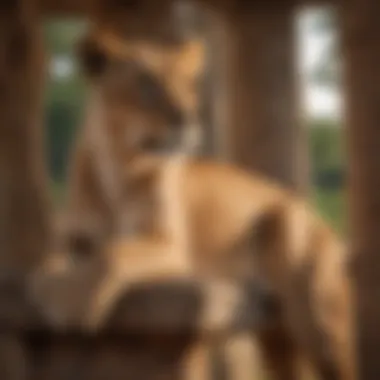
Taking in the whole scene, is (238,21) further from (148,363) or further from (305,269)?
(148,363)

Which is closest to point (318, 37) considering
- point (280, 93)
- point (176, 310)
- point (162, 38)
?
point (280, 93)

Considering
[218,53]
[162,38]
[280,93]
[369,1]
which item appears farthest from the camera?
[218,53]

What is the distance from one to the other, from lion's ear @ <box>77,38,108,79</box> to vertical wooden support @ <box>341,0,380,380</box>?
10.4 inches

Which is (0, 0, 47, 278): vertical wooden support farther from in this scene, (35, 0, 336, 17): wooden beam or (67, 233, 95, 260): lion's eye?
(35, 0, 336, 17): wooden beam

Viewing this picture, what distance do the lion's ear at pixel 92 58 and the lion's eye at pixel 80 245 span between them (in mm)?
180

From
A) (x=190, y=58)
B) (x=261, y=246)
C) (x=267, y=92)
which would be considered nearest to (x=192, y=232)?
(x=261, y=246)

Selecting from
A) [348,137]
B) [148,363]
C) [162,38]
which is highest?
[162,38]

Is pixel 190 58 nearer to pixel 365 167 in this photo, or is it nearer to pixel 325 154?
pixel 365 167

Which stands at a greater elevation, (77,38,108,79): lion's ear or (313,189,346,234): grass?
(77,38,108,79): lion's ear

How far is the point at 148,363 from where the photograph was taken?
1606 millimetres

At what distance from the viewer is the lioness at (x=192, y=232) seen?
163cm

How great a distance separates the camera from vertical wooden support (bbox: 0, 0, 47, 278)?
1592mm

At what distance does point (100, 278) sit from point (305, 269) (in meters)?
0.25

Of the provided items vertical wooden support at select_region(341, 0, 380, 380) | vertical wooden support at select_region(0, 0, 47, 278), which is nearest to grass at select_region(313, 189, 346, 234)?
vertical wooden support at select_region(341, 0, 380, 380)
